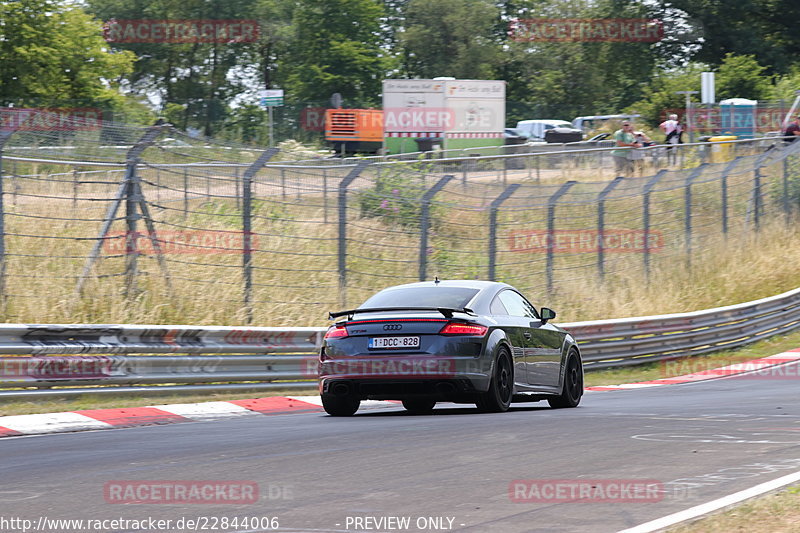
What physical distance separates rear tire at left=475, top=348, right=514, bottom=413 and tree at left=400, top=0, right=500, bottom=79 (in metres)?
73.3

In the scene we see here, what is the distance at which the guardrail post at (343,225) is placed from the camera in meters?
17.2

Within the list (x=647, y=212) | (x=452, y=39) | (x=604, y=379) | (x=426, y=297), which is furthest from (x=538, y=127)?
(x=426, y=297)

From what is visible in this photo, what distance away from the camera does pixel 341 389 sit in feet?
38.0

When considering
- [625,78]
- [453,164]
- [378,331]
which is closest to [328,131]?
[453,164]

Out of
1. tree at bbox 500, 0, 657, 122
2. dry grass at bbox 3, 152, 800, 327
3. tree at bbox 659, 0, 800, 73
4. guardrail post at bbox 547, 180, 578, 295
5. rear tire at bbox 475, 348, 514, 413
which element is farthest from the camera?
tree at bbox 500, 0, 657, 122

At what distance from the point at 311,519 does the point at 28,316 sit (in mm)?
9361

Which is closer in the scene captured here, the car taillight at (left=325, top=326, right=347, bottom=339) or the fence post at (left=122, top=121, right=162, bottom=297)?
the car taillight at (left=325, top=326, right=347, bottom=339)

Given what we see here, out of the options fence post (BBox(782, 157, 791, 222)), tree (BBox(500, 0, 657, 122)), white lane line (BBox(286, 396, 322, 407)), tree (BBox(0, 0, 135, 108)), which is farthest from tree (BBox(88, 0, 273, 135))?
white lane line (BBox(286, 396, 322, 407))

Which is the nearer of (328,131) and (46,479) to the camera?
(46,479)

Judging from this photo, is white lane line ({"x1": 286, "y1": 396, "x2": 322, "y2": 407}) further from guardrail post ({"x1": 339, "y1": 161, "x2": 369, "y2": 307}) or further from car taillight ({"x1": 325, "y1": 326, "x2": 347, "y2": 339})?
guardrail post ({"x1": 339, "y1": 161, "x2": 369, "y2": 307})

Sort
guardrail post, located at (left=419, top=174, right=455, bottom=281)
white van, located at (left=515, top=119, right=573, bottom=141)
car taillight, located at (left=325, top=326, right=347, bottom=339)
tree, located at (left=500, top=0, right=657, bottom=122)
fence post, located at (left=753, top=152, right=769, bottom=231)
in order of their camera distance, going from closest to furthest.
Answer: car taillight, located at (left=325, top=326, right=347, bottom=339), guardrail post, located at (left=419, top=174, right=455, bottom=281), fence post, located at (left=753, top=152, right=769, bottom=231), white van, located at (left=515, top=119, right=573, bottom=141), tree, located at (left=500, top=0, right=657, bottom=122)

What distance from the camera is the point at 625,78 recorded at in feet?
263

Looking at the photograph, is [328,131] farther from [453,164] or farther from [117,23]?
[117,23]

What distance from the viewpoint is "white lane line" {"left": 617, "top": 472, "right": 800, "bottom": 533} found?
594 centimetres
